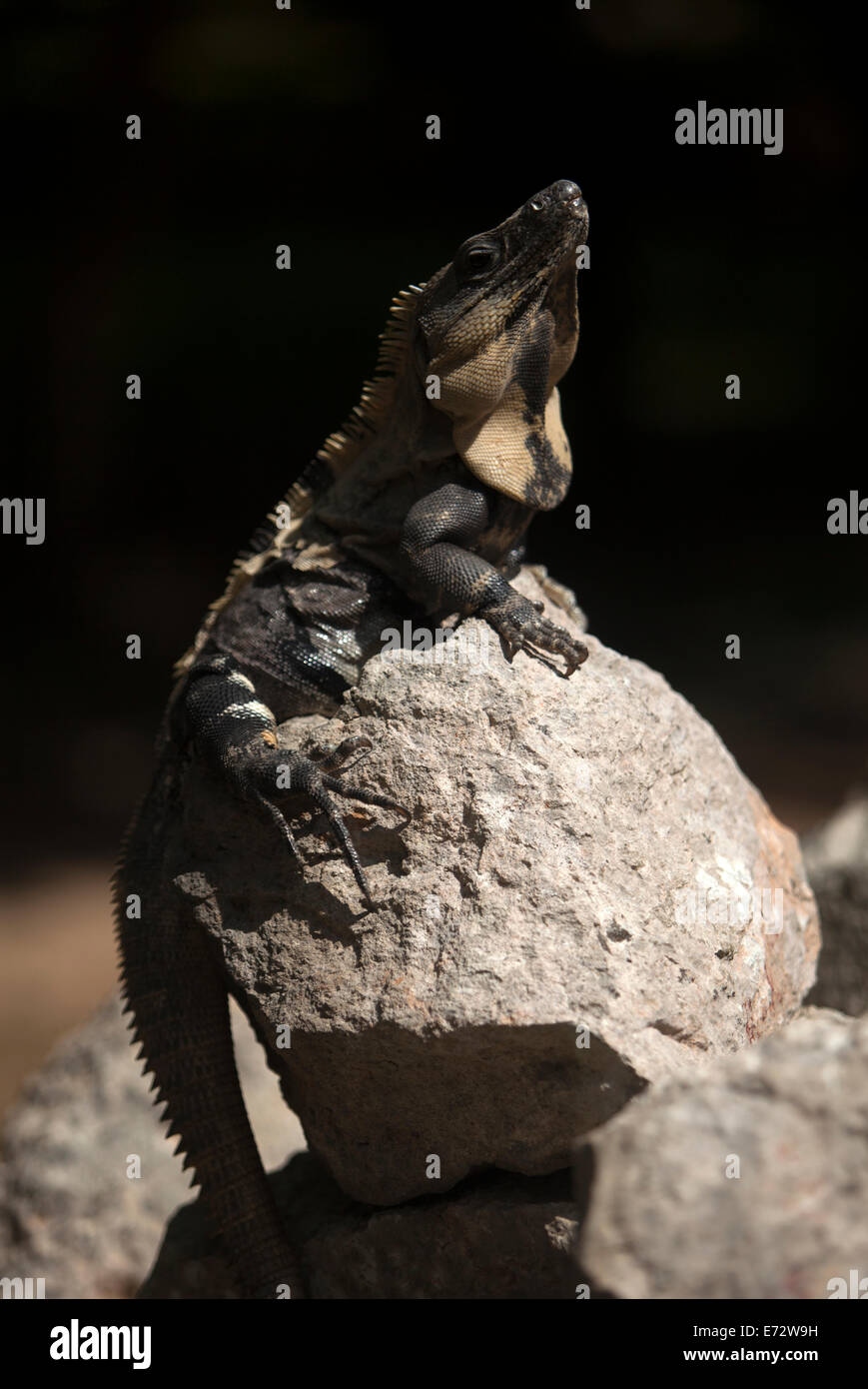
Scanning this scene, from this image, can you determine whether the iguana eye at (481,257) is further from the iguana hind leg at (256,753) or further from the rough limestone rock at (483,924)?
the iguana hind leg at (256,753)

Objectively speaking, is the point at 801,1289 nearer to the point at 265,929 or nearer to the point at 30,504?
the point at 265,929

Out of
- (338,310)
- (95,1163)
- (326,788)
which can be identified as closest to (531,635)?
(326,788)

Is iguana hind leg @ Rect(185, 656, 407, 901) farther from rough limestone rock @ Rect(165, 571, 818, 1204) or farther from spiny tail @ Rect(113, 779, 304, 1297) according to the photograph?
spiny tail @ Rect(113, 779, 304, 1297)

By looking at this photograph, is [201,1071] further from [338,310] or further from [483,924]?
[338,310]

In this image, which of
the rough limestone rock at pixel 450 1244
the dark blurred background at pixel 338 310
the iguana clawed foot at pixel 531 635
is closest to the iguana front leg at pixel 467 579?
the iguana clawed foot at pixel 531 635
